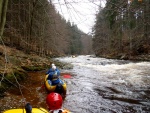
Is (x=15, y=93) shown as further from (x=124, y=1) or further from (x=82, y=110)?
(x=124, y=1)

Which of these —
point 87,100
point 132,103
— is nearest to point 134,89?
point 132,103

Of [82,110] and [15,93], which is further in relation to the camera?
[15,93]

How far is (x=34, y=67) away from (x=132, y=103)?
25.2 ft

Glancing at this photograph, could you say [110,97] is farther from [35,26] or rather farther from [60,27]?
[35,26]

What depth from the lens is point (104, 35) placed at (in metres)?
40.7

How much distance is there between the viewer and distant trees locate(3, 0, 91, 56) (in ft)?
13.6

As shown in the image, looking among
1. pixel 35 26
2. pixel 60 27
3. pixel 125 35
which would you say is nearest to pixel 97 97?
pixel 60 27

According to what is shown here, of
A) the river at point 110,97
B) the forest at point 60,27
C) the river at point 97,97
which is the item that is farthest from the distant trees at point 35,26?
the river at point 110,97

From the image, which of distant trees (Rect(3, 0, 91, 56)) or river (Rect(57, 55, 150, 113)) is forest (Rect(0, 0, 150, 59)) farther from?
river (Rect(57, 55, 150, 113))

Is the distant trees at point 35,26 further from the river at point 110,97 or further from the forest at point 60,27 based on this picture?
the river at point 110,97

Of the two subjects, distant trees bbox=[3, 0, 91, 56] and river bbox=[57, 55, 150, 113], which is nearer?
distant trees bbox=[3, 0, 91, 56]

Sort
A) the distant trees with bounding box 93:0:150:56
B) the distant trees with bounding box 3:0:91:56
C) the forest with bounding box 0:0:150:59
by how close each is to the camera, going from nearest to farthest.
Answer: the forest with bounding box 0:0:150:59, the distant trees with bounding box 3:0:91:56, the distant trees with bounding box 93:0:150:56

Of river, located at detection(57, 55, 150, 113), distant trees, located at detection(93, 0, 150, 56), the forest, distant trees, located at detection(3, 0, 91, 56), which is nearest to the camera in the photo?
the forest

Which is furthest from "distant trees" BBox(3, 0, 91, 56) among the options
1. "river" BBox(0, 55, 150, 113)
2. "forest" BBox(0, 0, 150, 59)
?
"river" BBox(0, 55, 150, 113)
